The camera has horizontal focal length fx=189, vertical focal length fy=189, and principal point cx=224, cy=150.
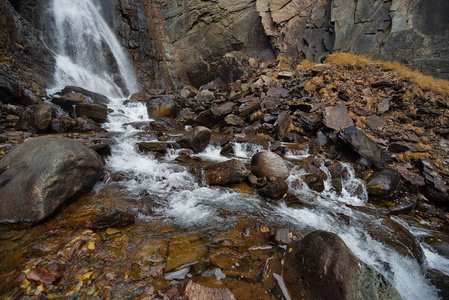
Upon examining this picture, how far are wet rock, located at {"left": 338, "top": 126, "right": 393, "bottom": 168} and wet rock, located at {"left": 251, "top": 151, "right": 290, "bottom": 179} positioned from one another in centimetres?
319

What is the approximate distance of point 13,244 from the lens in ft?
8.88

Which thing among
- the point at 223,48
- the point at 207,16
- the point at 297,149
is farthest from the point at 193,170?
the point at 207,16

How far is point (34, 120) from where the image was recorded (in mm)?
7453

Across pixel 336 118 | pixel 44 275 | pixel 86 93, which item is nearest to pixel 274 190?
pixel 44 275

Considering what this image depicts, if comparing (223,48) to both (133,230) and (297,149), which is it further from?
(133,230)

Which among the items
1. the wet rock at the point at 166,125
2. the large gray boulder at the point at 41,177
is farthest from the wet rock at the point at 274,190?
the wet rock at the point at 166,125

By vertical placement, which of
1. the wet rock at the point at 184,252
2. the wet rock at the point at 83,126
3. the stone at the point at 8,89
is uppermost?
the stone at the point at 8,89

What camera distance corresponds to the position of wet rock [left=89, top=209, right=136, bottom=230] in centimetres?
316

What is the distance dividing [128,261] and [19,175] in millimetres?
2730

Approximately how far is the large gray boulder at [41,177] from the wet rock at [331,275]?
402 centimetres

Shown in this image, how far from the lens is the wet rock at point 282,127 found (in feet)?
30.7

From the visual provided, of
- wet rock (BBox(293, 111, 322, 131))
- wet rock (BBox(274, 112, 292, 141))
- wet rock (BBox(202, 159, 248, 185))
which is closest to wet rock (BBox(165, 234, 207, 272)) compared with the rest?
wet rock (BBox(202, 159, 248, 185))

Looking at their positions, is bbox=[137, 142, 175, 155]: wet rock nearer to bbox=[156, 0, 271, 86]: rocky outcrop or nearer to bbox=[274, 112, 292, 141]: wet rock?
bbox=[274, 112, 292, 141]: wet rock

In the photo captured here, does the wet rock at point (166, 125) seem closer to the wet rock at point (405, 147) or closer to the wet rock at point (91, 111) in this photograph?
the wet rock at point (91, 111)
